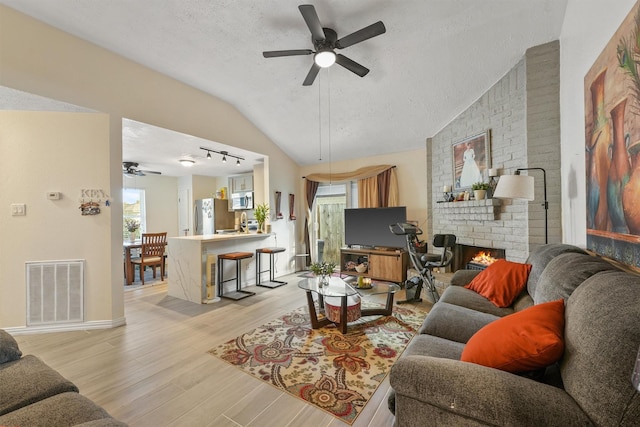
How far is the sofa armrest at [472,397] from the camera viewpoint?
0.86 m

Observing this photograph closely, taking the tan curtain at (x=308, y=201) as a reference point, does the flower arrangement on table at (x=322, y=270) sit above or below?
below

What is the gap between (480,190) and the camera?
3.37 metres

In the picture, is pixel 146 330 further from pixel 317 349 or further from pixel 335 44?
pixel 335 44

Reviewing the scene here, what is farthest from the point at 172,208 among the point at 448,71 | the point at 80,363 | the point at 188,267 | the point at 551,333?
the point at 551,333

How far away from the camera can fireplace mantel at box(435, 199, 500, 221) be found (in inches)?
128

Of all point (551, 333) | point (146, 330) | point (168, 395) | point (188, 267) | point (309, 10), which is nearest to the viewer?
point (551, 333)

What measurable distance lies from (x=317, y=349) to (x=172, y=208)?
657 cm

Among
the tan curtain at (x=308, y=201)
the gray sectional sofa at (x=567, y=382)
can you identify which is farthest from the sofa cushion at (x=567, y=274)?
the tan curtain at (x=308, y=201)

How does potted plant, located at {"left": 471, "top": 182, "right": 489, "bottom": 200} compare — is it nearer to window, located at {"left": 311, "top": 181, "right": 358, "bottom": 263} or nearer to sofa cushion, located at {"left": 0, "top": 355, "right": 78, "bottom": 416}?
window, located at {"left": 311, "top": 181, "right": 358, "bottom": 263}

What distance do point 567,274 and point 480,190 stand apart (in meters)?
2.19

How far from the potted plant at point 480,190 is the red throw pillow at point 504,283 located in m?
1.26

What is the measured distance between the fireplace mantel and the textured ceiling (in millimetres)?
1372

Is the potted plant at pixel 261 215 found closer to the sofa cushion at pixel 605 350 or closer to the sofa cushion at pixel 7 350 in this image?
the sofa cushion at pixel 7 350

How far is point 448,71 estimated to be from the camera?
323 centimetres
